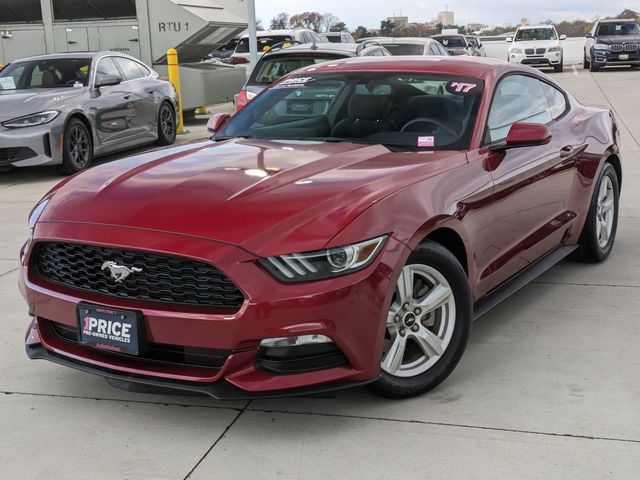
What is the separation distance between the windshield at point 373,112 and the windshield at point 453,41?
94.1 feet

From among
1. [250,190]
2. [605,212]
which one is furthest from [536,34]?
[250,190]

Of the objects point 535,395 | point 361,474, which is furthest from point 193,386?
point 535,395

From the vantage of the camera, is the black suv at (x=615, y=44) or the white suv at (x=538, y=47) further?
the white suv at (x=538, y=47)

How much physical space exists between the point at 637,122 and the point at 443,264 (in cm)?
1134

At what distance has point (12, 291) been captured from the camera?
5387 millimetres

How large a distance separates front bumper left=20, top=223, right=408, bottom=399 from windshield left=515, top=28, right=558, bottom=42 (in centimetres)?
2772

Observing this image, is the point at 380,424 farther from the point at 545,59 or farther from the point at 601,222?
the point at 545,59

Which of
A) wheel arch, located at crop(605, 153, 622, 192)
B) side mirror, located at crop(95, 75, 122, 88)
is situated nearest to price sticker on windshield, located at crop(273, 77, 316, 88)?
wheel arch, located at crop(605, 153, 622, 192)

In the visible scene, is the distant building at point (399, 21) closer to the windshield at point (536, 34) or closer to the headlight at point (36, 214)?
the windshield at point (536, 34)

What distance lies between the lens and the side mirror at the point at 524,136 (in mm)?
4199

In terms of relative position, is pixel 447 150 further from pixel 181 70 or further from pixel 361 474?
pixel 181 70

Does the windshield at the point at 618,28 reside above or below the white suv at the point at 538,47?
above

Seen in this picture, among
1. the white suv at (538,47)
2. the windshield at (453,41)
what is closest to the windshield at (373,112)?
the white suv at (538,47)

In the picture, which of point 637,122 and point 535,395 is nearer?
point 535,395
